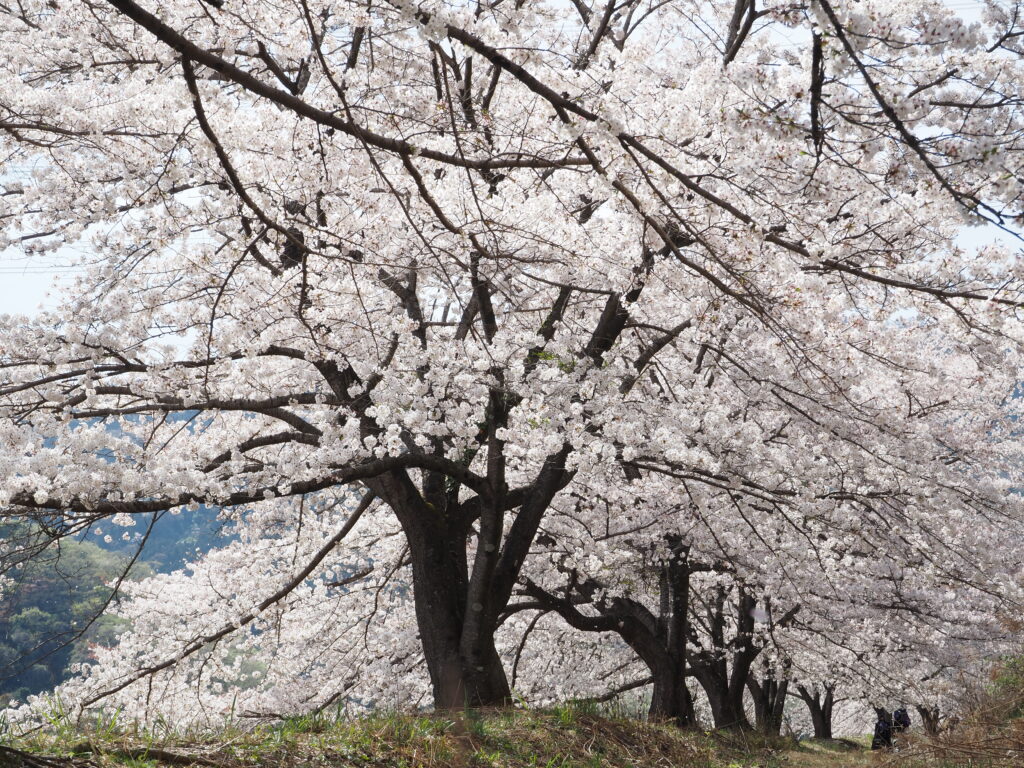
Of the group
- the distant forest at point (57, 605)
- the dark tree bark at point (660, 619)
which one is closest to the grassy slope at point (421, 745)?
the distant forest at point (57, 605)

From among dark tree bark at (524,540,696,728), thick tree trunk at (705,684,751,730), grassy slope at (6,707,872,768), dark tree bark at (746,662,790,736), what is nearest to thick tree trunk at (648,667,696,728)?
dark tree bark at (524,540,696,728)

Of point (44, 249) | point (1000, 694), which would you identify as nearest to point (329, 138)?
point (44, 249)

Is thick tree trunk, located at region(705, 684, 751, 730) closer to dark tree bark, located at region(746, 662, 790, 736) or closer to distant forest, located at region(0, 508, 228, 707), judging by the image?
dark tree bark, located at region(746, 662, 790, 736)

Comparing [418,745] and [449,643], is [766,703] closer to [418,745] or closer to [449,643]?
[449,643]

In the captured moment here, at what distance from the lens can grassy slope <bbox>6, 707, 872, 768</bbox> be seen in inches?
130

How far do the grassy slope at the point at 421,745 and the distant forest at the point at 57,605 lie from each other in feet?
6.70

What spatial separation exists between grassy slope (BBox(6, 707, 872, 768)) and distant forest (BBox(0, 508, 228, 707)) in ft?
6.70

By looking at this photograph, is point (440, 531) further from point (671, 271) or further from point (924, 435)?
point (924, 435)

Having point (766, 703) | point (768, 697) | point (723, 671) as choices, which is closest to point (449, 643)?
point (723, 671)

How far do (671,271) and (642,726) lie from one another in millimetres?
3520

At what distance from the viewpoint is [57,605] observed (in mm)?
40188

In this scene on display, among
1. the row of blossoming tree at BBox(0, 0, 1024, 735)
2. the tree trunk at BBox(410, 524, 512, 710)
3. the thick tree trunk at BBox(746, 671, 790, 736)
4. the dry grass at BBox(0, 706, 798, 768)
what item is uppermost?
the row of blossoming tree at BBox(0, 0, 1024, 735)

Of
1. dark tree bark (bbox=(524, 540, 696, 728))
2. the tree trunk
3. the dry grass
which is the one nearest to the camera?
the dry grass

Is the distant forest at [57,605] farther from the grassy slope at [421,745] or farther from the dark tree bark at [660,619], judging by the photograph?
the dark tree bark at [660,619]
